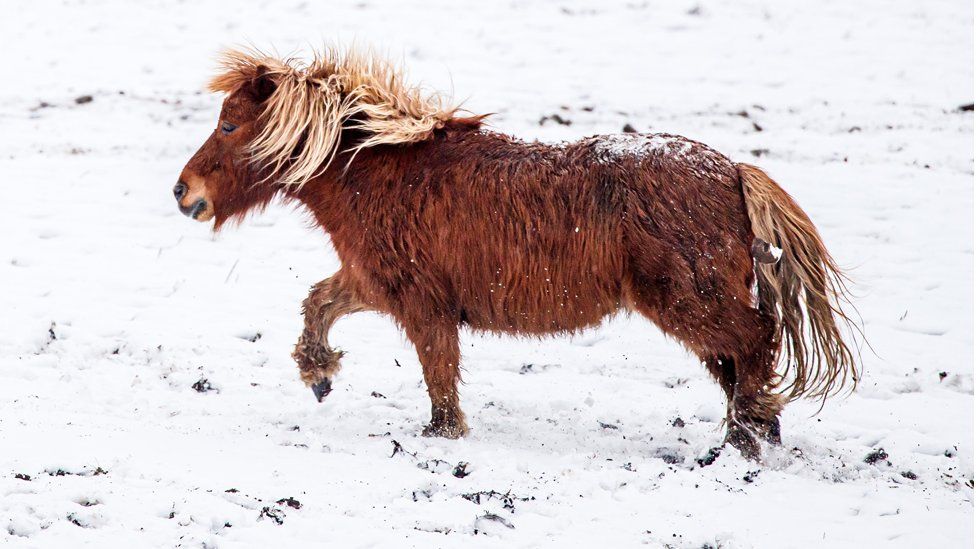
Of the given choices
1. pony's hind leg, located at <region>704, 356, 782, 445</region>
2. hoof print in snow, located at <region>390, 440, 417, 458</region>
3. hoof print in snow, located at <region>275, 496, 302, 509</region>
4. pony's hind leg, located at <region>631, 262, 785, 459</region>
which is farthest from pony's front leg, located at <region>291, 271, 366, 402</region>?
pony's hind leg, located at <region>704, 356, 782, 445</region>

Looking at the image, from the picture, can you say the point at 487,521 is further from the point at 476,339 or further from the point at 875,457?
the point at 476,339

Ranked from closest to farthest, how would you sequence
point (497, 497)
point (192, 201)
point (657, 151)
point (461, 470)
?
1. point (497, 497)
2. point (461, 470)
3. point (657, 151)
4. point (192, 201)

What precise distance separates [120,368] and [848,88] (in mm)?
10339

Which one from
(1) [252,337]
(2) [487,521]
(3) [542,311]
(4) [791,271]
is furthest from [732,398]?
(1) [252,337]

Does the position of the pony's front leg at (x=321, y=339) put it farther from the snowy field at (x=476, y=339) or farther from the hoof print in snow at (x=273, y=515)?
the hoof print in snow at (x=273, y=515)

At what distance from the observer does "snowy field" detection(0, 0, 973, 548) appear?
173 inches

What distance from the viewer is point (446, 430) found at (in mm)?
5590

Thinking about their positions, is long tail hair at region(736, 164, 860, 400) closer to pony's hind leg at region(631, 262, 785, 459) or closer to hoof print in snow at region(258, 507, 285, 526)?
pony's hind leg at region(631, 262, 785, 459)

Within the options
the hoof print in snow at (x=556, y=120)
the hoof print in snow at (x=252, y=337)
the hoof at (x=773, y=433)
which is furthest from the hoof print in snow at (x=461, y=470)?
the hoof print in snow at (x=556, y=120)

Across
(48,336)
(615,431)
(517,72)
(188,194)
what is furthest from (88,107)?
(615,431)

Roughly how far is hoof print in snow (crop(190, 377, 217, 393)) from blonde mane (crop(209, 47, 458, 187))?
4.76ft

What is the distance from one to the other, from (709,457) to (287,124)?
3.05 metres

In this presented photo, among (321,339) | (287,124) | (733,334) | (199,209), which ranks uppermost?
(287,124)

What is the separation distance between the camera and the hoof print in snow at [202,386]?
20.5ft
